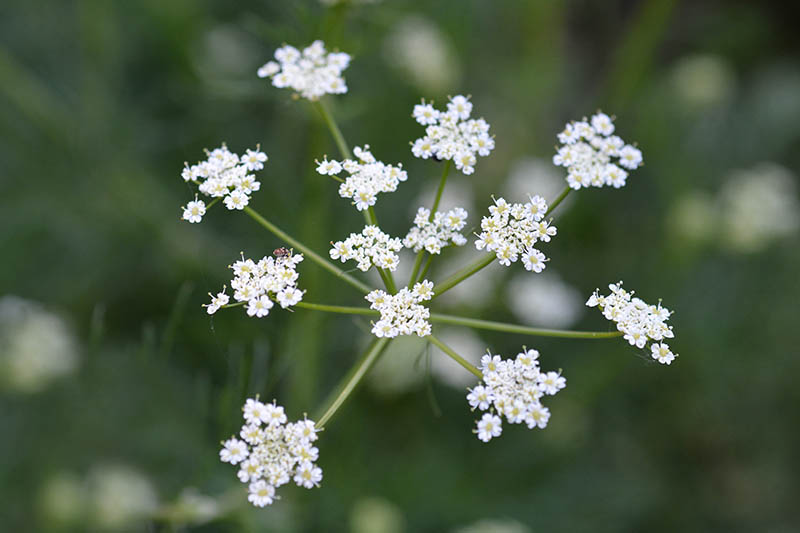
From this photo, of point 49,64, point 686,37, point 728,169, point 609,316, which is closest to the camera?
point 609,316

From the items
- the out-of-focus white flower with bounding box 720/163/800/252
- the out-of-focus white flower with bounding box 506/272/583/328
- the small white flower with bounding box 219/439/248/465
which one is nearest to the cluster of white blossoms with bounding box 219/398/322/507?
the small white flower with bounding box 219/439/248/465

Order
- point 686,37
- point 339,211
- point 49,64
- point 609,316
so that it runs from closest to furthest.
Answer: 1. point 609,316
2. point 339,211
3. point 49,64
4. point 686,37

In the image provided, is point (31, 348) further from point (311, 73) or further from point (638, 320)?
point (638, 320)

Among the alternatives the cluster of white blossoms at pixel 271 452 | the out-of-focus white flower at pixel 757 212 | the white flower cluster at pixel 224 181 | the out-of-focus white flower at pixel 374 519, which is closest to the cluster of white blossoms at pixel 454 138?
the white flower cluster at pixel 224 181

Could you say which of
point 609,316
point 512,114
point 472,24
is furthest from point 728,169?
point 609,316

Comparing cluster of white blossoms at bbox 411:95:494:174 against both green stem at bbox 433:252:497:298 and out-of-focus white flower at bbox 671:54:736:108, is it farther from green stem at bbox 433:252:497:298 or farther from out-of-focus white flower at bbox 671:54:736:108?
out-of-focus white flower at bbox 671:54:736:108

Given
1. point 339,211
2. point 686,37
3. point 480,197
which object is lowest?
point 339,211

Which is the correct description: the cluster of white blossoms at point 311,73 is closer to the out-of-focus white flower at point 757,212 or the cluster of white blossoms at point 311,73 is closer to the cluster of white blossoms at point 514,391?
the cluster of white blossoms at point 514,391

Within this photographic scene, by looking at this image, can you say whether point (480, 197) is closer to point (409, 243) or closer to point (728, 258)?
point (728, 258)
